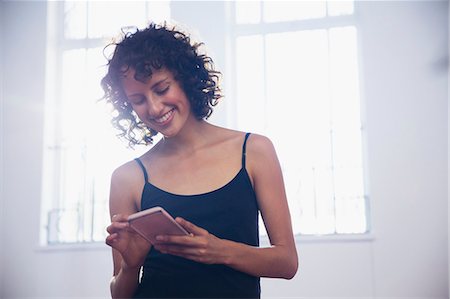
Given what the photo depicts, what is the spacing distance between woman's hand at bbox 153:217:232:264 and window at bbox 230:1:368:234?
297 cm

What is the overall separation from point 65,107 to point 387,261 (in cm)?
270

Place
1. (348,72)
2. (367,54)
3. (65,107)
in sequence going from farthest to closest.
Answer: (65,107) → (348,72) → (367,54)

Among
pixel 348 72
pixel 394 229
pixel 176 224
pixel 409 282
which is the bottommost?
pixel 409 282

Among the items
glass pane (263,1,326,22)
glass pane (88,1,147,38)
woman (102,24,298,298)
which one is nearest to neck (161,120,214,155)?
woman (102,24,298,298)

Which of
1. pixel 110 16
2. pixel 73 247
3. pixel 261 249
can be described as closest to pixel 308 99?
pixel 110 16

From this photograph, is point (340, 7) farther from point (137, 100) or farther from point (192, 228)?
point (192, 228)

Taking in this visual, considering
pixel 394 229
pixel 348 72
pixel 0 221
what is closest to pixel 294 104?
pixel 348 72

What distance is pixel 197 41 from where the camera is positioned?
1727mm

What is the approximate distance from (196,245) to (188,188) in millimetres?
245

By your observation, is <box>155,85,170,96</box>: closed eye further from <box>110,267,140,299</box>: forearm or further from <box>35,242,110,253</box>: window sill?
→ <box>35,242,110,253</box>: window sill

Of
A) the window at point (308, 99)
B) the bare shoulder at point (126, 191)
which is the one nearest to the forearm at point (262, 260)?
the bare shoulder at point (126, 191)

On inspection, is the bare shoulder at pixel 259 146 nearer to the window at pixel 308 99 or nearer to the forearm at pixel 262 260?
the forearm at pixel 262 260

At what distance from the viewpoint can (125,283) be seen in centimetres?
144

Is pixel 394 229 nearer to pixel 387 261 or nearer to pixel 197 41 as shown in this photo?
pixel 387 261
